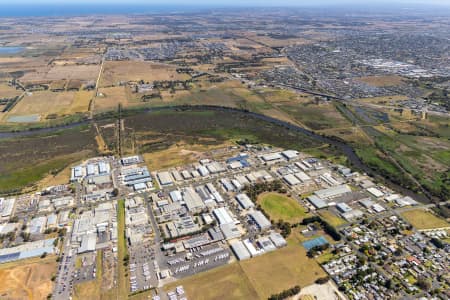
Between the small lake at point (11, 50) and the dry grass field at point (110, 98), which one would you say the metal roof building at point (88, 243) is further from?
the small lake at point (11, 50)

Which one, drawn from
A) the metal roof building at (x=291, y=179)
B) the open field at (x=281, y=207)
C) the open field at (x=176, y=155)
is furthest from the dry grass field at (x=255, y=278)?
the open field at (x=176, y=155)

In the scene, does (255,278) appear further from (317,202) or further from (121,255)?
(317,202)

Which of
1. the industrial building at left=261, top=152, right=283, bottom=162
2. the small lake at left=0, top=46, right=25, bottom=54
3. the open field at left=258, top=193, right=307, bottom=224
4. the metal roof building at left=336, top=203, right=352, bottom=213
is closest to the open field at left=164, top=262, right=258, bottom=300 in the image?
the open field at left=258, top=193, right=307, bottom=224

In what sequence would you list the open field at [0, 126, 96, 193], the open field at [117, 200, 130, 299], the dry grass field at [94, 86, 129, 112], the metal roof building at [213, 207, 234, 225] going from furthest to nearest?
1. the dry grass field at [94, 86, 129, 112]
2. the open field at [0, 126, 96, 193]
3. the metal roof building at [213, 207, 234, 225]
4. the open field at [117, 200, 130, 299]

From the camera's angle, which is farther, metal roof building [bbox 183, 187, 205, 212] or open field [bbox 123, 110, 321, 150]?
open field [bbox 123, 110, 321, 150]

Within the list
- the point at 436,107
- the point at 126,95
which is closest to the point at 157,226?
the point at 126,95

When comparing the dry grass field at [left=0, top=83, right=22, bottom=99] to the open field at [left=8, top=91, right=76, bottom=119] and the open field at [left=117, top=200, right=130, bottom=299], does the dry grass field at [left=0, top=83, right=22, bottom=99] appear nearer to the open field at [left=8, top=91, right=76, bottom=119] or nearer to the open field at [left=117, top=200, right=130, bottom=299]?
the open field at [left=8, top=91, right=76, bottom=119]

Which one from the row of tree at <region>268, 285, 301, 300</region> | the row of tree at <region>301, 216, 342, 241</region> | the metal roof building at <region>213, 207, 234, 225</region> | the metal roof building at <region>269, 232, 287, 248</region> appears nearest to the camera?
the row of tree at <region>268, 285, 301, 300</region>

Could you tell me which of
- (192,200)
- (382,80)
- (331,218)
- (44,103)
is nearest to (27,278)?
(192,200)
